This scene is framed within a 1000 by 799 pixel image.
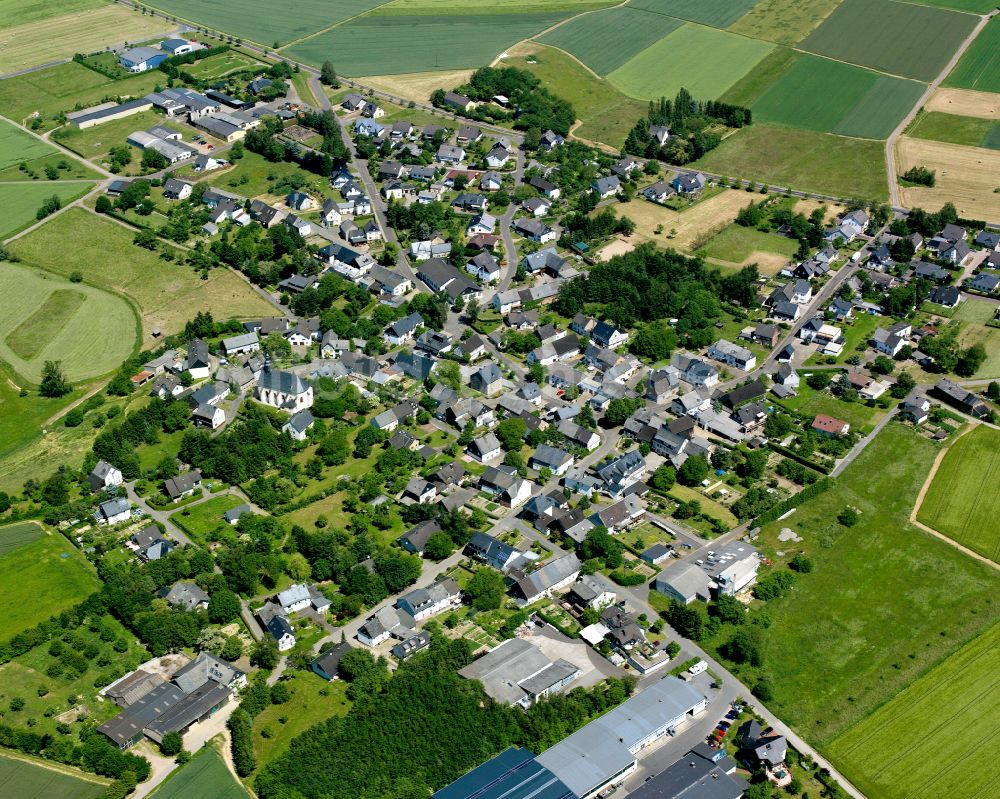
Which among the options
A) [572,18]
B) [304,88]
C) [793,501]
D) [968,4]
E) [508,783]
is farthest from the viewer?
[968,4]

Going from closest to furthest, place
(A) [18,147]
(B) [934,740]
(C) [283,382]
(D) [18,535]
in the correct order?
(B) [934,740]
(D) [18,535]
(C) [283,382]
(A) [18,147]

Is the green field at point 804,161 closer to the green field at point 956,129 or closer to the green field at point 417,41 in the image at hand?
the green field at point 956,129

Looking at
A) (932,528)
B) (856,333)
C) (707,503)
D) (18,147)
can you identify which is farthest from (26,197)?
(932,528)

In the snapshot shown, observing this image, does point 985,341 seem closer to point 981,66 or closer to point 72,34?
point 981,66

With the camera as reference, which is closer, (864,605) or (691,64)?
(864,605)

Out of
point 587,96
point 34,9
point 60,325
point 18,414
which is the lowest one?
point 18,414

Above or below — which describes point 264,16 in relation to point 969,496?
above

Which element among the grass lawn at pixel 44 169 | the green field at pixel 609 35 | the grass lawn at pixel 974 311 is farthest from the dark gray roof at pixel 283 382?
the green field at pixel 609 35
